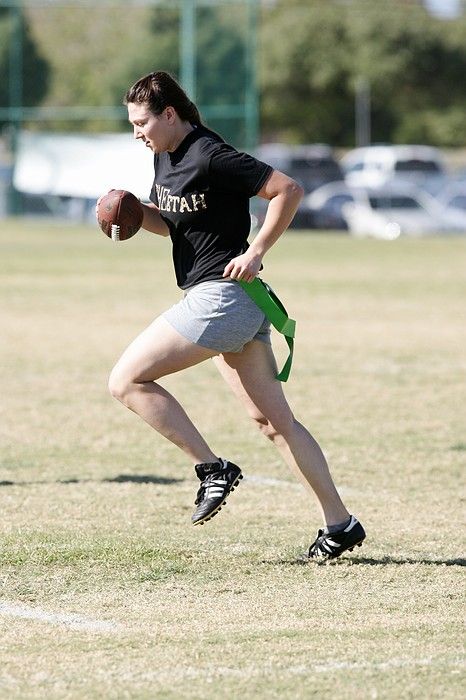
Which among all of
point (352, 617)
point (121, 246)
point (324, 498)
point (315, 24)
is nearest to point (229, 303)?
point (324, 498)

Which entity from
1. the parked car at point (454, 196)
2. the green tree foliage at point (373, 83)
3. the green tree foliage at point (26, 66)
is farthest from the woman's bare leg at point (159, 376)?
the green tree foliage at point (373, 83)

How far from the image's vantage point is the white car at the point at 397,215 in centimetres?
3712

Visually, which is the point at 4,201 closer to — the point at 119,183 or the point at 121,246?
the point at 119,183

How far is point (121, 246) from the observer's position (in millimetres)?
31578

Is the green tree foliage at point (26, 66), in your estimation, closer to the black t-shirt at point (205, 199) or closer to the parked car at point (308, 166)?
the parked car at point (308, 166)

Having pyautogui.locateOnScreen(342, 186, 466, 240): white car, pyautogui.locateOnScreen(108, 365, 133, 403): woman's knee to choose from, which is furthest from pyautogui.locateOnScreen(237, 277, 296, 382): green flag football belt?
pyautogui.locateOnScreen(342, 186, 466, 240): white car

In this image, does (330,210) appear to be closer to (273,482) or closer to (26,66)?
(26,66)

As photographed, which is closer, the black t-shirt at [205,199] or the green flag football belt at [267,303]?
the black t-shirt at [205,199]

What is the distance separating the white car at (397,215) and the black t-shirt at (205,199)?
30.9 m

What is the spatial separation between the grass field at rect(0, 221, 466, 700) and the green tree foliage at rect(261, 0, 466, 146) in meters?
53.2

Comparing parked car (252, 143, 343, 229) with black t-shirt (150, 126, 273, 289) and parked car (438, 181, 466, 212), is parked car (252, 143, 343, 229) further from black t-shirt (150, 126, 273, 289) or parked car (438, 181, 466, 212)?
black t-shirt (150, 126, 273, 289)

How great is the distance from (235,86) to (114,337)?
2125 cm

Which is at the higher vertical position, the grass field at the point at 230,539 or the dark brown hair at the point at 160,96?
the dark brown hair at the point at 160,96

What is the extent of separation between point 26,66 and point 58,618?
3368cm
